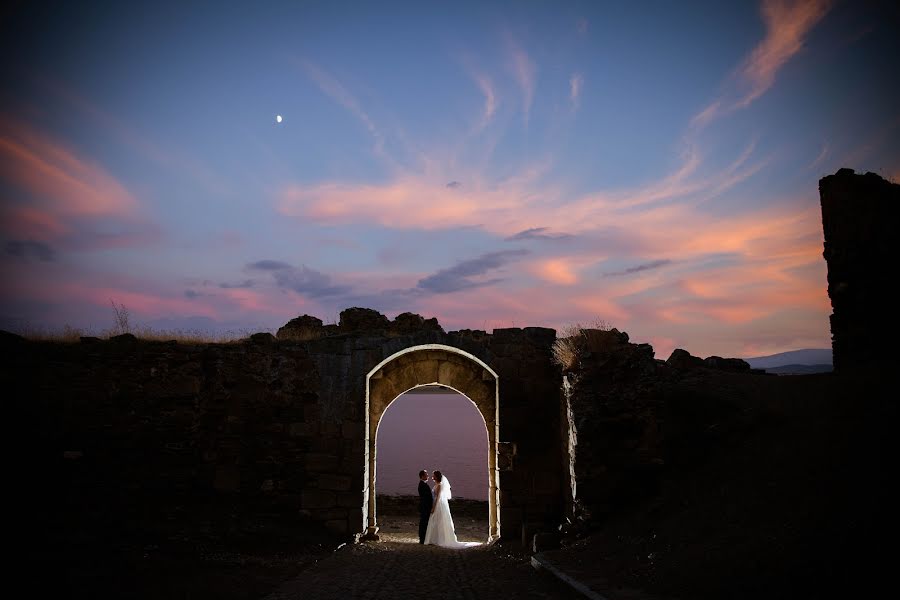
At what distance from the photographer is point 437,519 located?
12.2m

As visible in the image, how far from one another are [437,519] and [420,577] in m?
4.62

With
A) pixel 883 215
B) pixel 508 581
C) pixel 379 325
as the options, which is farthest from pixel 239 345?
pixel 883 215

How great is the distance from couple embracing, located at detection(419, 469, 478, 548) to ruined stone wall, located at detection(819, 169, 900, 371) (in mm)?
7793

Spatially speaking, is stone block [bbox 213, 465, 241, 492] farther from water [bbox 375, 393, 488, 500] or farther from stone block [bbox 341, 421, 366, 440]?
water [bbox 375, 393, 488, 500]

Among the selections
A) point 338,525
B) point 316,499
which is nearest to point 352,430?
point 316,499

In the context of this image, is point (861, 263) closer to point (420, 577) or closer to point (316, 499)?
point (420, 577)

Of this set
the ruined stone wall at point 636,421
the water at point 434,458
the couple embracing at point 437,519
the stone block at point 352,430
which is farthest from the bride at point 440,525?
the water at point 434,458

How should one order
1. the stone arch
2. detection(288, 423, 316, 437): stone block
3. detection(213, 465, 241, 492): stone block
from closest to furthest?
detection(213, 465, 241, 492): stone block < detection(288, 423, 316, 437): stone block < the stone arch

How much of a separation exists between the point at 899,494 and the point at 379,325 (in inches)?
378

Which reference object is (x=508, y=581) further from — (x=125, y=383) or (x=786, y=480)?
(x=125, y=383)

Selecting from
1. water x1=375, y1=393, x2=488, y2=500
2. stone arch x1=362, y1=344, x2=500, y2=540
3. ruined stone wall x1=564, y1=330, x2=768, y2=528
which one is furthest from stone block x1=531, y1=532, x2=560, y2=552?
water x1=375, y1=393, x2=488, y2=500

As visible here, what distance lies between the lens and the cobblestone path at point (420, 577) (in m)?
6.68

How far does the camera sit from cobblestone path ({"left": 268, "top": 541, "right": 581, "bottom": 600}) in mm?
6684

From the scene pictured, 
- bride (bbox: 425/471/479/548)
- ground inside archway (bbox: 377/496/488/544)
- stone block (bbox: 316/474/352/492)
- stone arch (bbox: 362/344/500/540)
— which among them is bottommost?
ground inside archway (bbox: 377/496/488/544)
